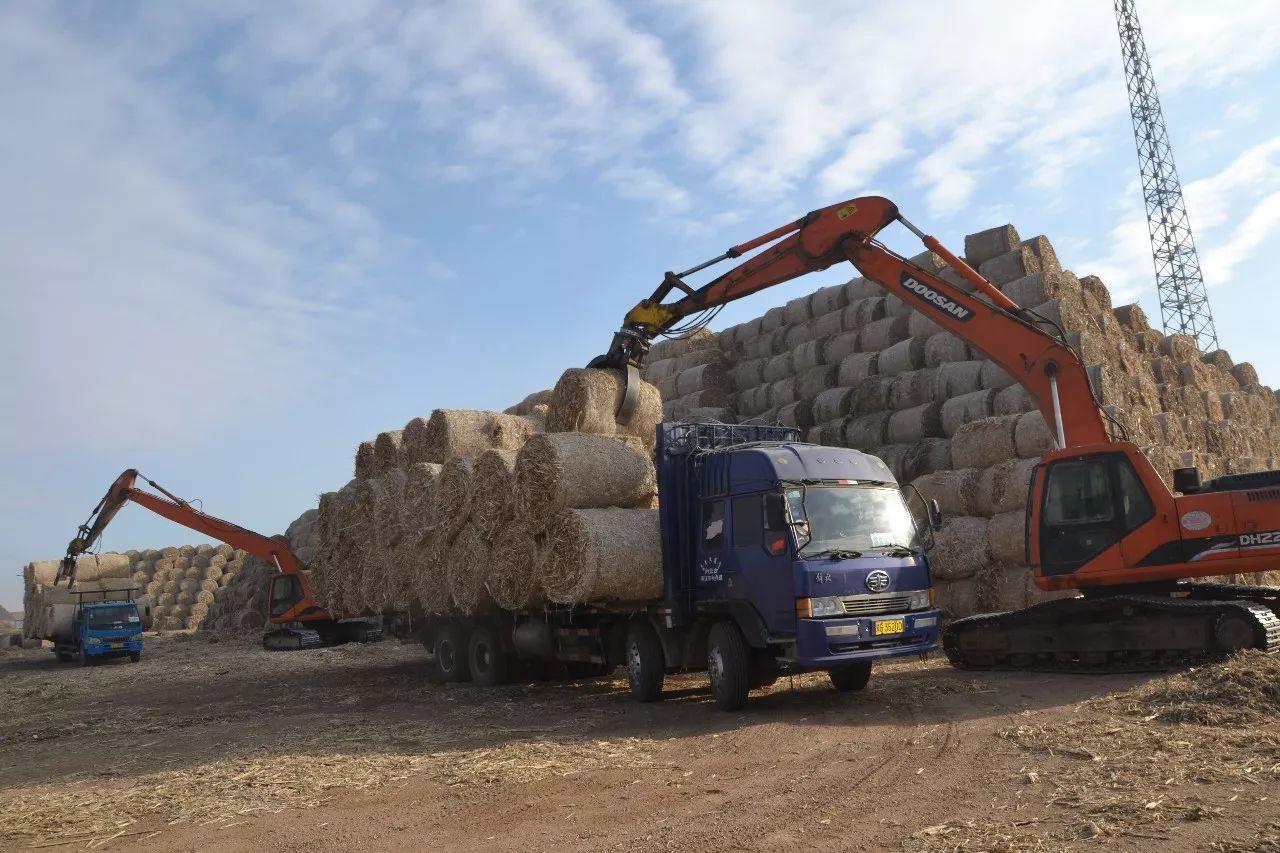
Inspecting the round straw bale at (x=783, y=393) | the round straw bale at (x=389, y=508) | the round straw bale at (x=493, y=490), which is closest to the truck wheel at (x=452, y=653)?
the round straw bale at (x=389, y=508)

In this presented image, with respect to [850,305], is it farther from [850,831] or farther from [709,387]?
[850,831]

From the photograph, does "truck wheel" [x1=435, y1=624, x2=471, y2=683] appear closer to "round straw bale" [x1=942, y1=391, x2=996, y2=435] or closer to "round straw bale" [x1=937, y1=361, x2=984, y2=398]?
"round straw bale" [x1=942, y1=391, x2=996, y2=435]

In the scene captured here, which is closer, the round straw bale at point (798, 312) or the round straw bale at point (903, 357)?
the round straw bale at point (903, 357)

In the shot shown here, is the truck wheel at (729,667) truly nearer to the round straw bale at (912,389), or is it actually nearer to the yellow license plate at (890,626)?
the yellow license plate at (890,626)

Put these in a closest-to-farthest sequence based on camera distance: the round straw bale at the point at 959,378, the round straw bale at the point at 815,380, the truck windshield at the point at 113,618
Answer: the round straw bale at the point at 959,378, the round straw bale at the point at 815,380, the truck windshield at the point at 113,618

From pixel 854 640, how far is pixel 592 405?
4.99 metres

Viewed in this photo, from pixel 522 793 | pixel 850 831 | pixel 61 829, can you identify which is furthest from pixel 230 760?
pixel 850 831

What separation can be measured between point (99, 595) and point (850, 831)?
27.1 m

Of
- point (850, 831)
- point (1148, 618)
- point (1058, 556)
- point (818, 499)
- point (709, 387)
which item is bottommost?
point (850, 831)

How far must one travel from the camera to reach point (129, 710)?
47.2 feet

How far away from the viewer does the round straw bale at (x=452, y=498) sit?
13.7m

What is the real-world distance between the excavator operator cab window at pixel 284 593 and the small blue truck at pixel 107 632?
314cm

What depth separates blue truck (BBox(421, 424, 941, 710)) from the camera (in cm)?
1002

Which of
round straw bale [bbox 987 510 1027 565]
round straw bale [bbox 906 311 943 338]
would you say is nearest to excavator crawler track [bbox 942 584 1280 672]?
round straw bale [bbox 987 510 1027 565]
